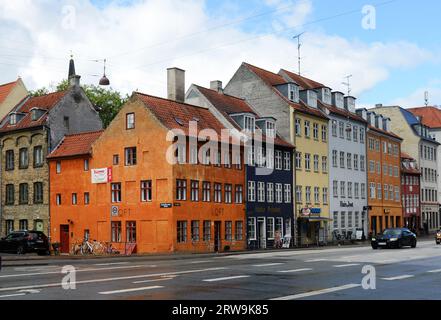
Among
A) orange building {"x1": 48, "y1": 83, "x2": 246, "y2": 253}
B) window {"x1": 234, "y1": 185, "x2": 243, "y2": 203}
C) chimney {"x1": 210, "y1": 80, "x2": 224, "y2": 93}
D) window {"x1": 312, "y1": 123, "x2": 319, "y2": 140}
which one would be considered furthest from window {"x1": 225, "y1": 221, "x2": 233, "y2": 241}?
window {"x1": 312, "y1": 123, "x2": 319, "y2": 140}

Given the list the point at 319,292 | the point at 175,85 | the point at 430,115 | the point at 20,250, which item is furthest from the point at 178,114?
the point at 430,115

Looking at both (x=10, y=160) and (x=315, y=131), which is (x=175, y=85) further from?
(x=315, y=131)

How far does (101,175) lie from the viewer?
46.5 metres

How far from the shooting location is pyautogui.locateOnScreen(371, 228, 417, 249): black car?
4162cm

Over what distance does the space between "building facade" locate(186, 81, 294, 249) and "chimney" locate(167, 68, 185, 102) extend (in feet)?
6.29

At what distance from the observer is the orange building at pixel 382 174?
7125cm

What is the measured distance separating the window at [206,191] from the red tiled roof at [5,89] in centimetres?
2225

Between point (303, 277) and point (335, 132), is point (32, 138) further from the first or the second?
point (303, 277)

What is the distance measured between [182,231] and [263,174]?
10.6 meters

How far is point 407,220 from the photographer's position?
82688 mm

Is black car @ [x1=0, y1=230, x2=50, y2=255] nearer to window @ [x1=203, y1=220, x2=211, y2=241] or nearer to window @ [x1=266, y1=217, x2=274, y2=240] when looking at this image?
window @ [x1=203, y1=220, x2=211, y2=241]

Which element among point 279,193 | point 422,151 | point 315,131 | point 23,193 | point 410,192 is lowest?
point 279,193
